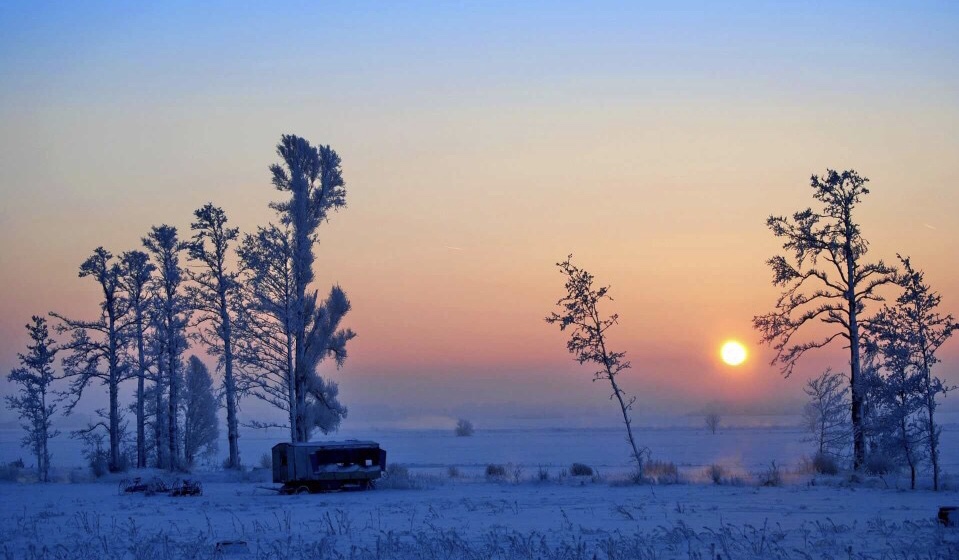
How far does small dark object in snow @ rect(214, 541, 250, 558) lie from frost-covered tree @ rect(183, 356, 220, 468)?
36474 mm

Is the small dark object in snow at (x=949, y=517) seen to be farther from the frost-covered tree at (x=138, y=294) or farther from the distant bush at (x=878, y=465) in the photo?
the frost-covered tree at (x=138, y=294)

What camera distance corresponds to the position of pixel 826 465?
102ft

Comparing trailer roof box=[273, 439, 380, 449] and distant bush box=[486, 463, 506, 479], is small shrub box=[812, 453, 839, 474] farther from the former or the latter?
trailer roof box=[273, 439, 380, 449]

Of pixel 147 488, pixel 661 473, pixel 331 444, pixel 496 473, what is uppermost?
pixel 331 444

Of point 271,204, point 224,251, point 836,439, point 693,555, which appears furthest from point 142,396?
point 693,555

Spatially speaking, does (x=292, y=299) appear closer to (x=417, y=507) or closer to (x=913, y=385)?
(x=417, y=507)

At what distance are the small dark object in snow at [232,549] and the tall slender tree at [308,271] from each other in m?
22.3

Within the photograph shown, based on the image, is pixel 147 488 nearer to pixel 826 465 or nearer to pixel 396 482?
pixel 396 482

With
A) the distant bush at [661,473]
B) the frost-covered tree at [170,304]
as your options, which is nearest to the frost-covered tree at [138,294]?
the frost-covered tree at [170,304]

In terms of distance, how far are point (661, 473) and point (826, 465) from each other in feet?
19.4

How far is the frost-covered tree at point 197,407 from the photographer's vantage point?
50.5 metres

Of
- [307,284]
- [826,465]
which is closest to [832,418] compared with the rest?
[826,465]

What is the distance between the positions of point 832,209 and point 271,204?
895 inches

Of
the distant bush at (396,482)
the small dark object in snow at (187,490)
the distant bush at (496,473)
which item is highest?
the small dark object in snow at (187,490)
